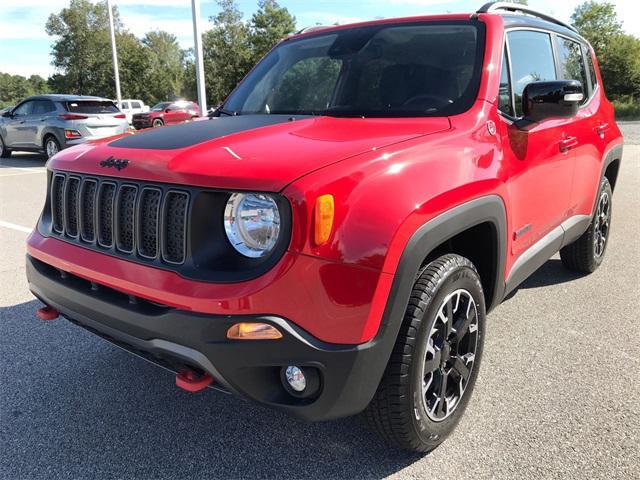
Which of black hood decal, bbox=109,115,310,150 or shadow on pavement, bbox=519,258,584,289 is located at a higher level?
black hood decal, bbox=109,115,310,150

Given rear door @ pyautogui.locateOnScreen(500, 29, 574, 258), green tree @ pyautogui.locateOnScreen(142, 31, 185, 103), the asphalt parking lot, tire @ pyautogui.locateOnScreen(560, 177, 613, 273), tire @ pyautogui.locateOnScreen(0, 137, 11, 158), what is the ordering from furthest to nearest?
green tree @ pyautogui.locateOnScreen(142, 31, 185, 103)
tire @ pyautogui.locateOnScreen(0, 137, 11, 158)
tire @ pyautogui.locateOnScreen(560, 177, 613, 273)
rear door @ pyautogui.locateOnScreen(500, 29, 574, 258)
the asphalt parking lot

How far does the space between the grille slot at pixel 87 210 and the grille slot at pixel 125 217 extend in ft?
0.85

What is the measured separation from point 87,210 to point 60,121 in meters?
11.7

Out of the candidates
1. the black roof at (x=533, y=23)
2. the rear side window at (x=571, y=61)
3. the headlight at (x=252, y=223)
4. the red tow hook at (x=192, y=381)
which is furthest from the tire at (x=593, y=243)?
the red tow hook at (x=192, y=381)

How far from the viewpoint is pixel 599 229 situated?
463 cm

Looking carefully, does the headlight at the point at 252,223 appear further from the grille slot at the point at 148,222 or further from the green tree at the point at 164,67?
the green tree at the point at 164,67

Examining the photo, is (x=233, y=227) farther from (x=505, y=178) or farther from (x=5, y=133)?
(x=5, y=133)

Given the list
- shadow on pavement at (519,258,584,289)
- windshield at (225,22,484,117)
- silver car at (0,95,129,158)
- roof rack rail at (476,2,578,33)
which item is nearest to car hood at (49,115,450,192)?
windshield at (225,22,484,117)

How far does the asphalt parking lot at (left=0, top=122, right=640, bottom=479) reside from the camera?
2.27 metres

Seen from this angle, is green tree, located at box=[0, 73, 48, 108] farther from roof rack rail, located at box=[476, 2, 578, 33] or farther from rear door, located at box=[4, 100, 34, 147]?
roof rack rail, located at box=[476, 2, 578, 33]

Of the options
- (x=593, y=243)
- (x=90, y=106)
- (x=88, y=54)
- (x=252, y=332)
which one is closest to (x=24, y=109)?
(x=90, y=106)

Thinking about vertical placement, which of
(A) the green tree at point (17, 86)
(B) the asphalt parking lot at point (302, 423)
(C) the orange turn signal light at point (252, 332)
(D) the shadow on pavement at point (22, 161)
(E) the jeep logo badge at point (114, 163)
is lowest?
(D) the shadow on pavement at point (22, 161)

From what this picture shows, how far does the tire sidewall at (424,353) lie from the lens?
6.88 feet

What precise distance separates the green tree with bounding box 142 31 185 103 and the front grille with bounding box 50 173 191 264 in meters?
58.4
